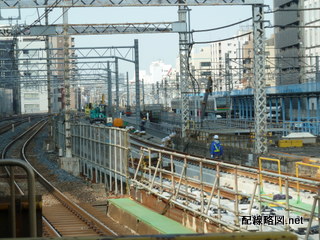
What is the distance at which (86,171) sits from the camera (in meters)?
26.1

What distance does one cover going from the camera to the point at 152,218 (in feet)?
42.4

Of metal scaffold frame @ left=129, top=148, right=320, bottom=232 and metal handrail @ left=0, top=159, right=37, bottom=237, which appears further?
metal scaffold frame @ left=129, top=148, right=320, bottom=232

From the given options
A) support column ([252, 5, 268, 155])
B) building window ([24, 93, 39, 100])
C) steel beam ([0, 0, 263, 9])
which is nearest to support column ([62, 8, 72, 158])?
steel beam ([0, 0, 263, 9])

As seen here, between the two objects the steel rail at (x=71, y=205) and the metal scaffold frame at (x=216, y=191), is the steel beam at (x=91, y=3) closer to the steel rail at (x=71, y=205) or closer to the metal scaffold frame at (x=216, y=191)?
the steel rail at (x=71, y=205)

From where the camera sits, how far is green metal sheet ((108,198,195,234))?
11.6 m

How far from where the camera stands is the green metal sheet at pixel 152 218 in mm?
11619

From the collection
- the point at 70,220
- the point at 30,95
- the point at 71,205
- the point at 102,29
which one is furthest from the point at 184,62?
the point at 30,95

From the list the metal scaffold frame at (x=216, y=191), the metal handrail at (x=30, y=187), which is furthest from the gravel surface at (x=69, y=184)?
the metal handrail at (x=30, y=187)

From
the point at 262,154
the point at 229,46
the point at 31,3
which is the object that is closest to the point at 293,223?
the point at 262,154

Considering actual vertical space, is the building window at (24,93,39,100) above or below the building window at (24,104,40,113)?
above

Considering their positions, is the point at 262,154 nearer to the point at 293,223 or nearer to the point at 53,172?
the point at 53,172

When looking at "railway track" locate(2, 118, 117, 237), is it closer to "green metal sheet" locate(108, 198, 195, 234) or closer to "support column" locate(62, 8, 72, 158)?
"green metal sheet" locate(108, 198, 195, 234)

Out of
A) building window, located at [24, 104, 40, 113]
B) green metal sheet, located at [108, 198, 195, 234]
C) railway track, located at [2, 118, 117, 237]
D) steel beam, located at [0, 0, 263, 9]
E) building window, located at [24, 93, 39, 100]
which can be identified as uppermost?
steel beam, located at [0, 0, 263, 9]

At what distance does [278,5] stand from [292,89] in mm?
26462
